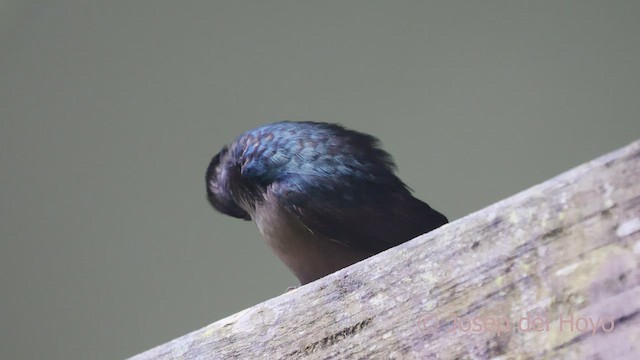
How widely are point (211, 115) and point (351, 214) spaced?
1107 millimetres

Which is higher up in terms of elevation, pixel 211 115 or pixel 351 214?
pixel 211 115

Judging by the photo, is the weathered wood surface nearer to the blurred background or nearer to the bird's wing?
the bird's wing

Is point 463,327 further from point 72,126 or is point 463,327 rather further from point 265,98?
point 72,126

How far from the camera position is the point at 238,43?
7.22ft

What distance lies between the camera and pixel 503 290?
0.56 m

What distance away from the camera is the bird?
1.21 meters

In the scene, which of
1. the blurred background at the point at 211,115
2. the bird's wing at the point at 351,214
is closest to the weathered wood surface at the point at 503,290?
the bird's wing at the point at 351,214

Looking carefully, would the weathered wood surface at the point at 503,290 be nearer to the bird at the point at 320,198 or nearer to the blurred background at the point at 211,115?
the bird at the point at 320,198

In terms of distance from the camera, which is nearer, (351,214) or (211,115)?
(351,214)

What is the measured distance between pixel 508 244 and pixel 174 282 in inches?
71.7

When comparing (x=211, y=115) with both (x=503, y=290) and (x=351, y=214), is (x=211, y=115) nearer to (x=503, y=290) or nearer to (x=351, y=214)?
(x=351, y=214)

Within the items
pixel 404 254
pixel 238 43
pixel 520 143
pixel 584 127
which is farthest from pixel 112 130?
pixel 404 254

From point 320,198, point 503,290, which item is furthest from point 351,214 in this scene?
point 503,290

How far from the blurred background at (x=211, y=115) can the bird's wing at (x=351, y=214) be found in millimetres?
872
